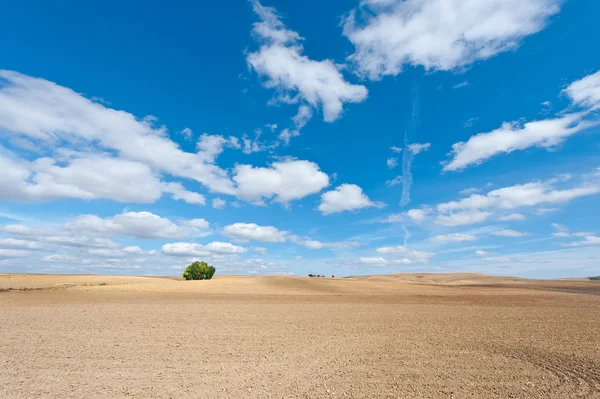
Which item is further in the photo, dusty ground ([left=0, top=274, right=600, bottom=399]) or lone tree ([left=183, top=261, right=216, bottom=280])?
lone tree ([left=183, top=261, right=216, bottom=280])

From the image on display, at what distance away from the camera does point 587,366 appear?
10641 mm

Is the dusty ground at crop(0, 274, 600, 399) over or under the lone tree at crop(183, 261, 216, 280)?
under

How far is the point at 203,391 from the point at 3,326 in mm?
15401

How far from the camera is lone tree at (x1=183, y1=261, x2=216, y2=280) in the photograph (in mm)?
69188

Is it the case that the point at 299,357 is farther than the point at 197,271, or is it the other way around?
the point at 197,271

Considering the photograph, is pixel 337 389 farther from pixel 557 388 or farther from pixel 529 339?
pixel 529 339

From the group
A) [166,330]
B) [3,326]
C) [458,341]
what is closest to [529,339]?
[458,341]

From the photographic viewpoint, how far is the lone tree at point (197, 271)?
69.2 meters

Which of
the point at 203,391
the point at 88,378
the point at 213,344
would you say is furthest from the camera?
the point at 213,344

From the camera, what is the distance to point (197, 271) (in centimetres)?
6931

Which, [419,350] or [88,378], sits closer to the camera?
[88,378]

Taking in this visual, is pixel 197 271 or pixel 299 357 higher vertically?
pixel 197 271

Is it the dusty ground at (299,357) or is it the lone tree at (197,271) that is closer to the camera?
the dusty ground at (299,357)

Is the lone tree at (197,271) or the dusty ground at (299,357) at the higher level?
the lone tree at (197,271)
